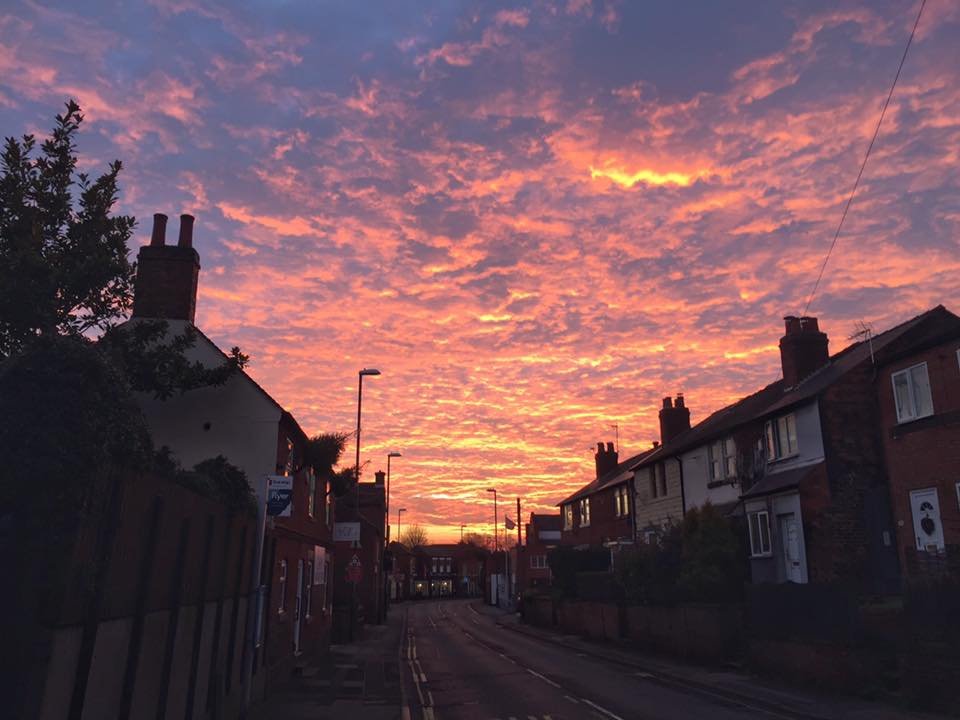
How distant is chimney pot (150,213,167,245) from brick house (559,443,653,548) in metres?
31.7

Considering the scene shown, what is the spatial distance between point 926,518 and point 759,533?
22.7ft

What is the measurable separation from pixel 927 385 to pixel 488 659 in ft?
59.6

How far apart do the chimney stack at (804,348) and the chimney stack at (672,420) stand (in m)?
15.6

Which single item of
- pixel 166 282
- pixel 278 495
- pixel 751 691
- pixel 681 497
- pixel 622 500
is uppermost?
pixel 166 282

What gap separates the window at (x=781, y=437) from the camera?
1083 inches

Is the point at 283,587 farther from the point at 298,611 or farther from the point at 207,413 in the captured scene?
the point at 207,413

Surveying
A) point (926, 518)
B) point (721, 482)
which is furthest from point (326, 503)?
point (926, 518)

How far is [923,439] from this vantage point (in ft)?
72.7

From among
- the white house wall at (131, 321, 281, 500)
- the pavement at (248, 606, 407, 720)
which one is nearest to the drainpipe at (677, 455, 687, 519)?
the pavement at (248, 606, 407, 720)

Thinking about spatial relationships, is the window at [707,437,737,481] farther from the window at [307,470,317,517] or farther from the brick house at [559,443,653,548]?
the window at [307,470,317,517]

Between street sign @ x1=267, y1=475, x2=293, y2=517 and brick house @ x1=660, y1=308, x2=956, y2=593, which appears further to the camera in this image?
brick house @ x1=660, y1=308, x2=956, y2=593

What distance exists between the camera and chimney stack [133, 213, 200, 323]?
20.6 metres

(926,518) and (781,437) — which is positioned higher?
(781,437)

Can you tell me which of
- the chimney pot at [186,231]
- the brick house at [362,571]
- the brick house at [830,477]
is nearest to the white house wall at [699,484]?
the brick house at [830,477]
